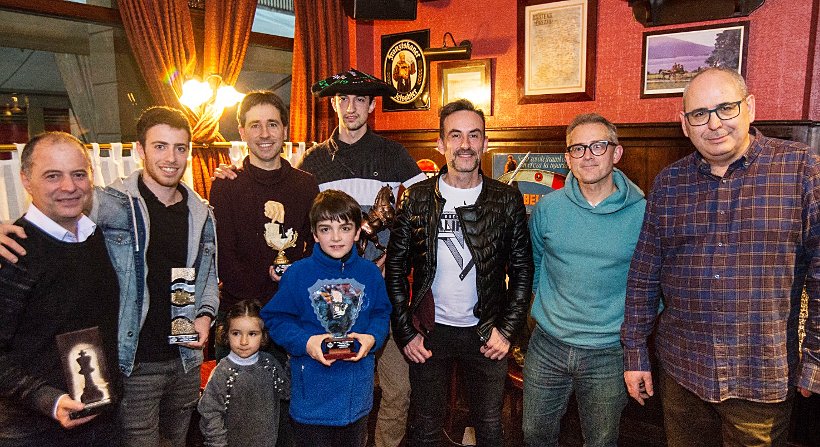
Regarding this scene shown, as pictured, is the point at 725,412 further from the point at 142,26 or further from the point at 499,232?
the point at 142,26

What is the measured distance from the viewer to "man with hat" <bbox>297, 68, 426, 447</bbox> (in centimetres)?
286

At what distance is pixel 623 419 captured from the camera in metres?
3.49

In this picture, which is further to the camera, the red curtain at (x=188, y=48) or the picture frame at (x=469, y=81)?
the picture frame at (x=469, y=81)

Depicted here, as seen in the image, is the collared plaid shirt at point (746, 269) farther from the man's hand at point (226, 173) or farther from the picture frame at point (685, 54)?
the picture frame at point (685, 54)

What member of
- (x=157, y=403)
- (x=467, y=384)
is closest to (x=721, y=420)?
(x=467, y=384)

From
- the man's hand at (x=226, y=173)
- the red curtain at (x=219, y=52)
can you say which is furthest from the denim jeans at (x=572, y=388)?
the red curtain at (x=219, y=52)

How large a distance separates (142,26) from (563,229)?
3375mm

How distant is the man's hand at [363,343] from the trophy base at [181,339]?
59cm

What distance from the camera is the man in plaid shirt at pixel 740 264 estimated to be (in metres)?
1.77

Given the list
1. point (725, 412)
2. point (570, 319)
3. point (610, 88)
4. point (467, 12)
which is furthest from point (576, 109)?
point (725, 412)

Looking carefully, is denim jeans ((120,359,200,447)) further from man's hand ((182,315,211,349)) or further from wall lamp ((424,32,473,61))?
wall lamp ((424,32,473,61))

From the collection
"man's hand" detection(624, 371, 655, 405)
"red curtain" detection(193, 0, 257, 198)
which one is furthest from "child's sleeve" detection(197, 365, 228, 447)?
"red curtain" detection(193, 0, 257, 198)

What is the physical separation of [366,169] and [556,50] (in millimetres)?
2482

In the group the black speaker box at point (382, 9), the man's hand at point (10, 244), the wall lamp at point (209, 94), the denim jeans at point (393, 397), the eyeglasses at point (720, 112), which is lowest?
the denim jeans at point (393, 397)
